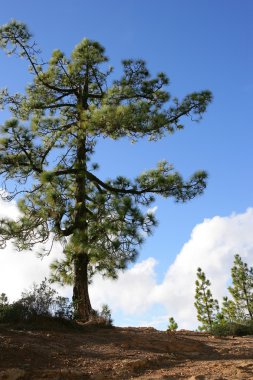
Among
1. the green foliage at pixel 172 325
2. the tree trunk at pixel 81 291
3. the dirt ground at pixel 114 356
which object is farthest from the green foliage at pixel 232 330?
the green foliage at pixel 172 325

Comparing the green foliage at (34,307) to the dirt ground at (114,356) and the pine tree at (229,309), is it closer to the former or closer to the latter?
the dirt ground at (114,356)

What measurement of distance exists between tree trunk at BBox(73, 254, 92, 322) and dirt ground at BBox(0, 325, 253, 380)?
1.58m

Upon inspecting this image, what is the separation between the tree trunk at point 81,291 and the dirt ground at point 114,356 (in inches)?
62.1

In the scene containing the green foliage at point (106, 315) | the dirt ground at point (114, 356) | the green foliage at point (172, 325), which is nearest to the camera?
the dirt ground at point (114, 356)

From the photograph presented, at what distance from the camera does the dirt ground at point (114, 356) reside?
5.88m

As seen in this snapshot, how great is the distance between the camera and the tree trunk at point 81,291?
11.0 metres

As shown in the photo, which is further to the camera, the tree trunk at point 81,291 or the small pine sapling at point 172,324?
the small pine sapling at point 172,324

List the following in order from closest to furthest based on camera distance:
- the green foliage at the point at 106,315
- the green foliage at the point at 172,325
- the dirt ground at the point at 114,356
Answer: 1. the dirt ground at the point at 114,356
2. the green foliage at the point at 106,315
3. the green foliage at the point at 172,325

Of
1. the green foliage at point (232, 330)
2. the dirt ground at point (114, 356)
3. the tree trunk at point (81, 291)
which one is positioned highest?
the tree trunk at point (81, 291)

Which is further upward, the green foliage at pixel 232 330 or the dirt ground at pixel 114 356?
the green foliage at pixel 232 330

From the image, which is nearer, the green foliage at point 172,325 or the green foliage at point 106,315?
the green foliage at point 106,315

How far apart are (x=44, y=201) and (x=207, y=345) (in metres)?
5.96

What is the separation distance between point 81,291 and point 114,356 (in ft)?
14.7

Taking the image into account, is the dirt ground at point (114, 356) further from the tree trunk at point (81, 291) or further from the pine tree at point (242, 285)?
the pine tree at point (242, 285)
